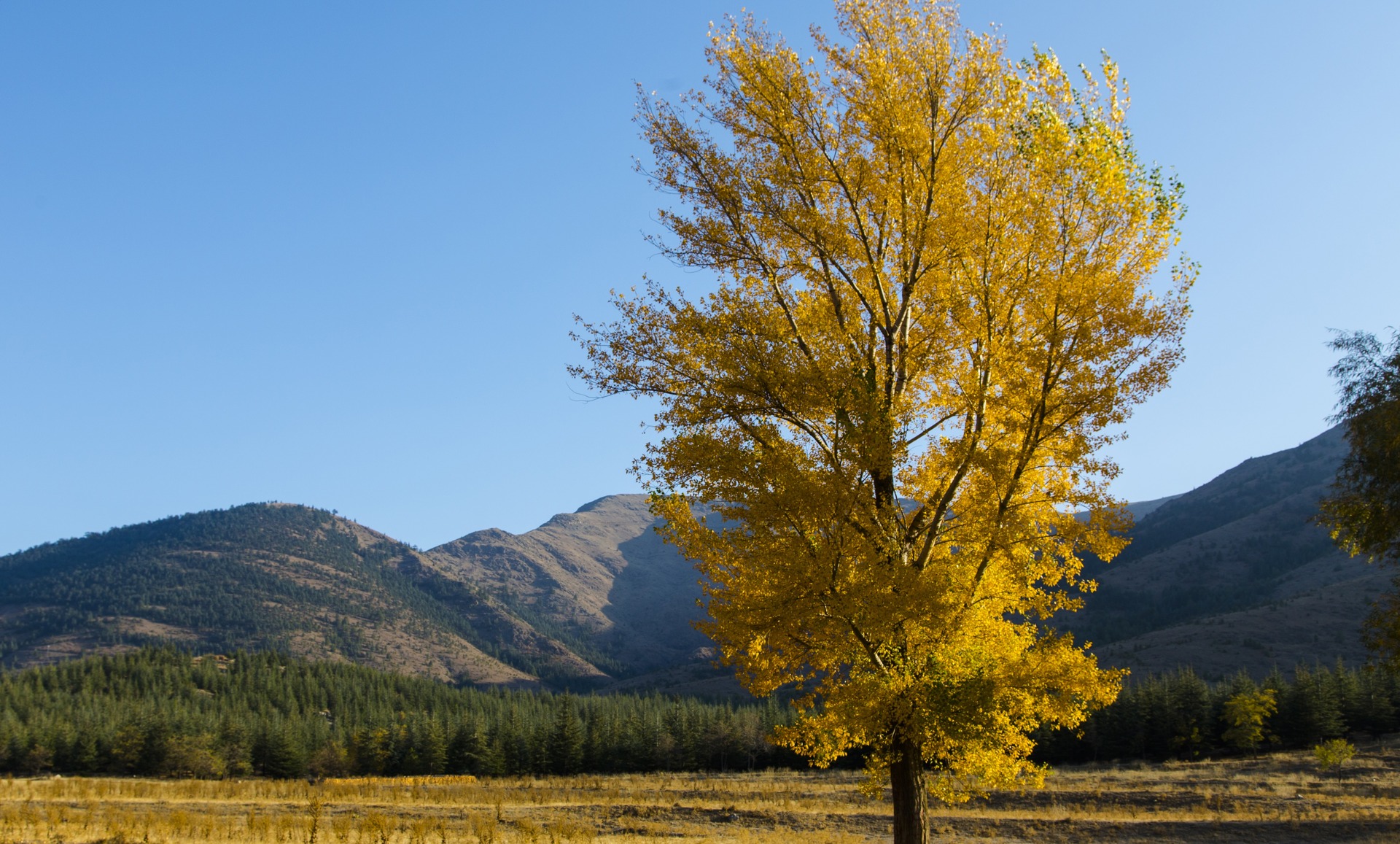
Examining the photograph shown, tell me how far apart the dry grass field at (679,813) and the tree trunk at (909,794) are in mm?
8240

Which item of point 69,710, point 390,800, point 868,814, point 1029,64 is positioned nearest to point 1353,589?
point 868,814

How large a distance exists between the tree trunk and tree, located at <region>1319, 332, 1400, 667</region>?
14441 millimetres

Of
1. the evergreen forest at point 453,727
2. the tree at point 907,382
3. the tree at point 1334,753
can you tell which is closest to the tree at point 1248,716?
the evergreen forest at point 453,727

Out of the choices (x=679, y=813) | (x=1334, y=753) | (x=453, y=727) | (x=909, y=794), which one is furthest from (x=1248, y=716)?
(x=453, y=727)

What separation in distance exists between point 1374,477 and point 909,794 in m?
16.8

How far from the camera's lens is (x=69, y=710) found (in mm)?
125312

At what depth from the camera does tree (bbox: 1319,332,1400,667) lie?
20.2m

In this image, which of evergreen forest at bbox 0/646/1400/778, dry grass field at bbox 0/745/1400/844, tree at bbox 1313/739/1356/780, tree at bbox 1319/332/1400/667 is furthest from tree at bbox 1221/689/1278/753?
tree at bbox 1319/332/1400/667

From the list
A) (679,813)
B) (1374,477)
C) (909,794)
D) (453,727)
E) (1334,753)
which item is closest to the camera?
(909,794)

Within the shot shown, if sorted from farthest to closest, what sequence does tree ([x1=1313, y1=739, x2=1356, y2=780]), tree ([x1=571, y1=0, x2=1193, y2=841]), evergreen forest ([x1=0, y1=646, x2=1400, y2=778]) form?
evergreen forest ([x1=0, y1=646, x2=1400, y2=778]) → tree ([x1=1313, y1=739, x2=1356, y2=780]) → tree ([x1=571, y1=0, x2=1193, y2=841])

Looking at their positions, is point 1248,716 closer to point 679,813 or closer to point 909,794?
point 679,813

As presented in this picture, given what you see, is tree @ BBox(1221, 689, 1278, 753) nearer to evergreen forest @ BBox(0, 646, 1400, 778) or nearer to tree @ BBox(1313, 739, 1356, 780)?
evergreen forest @ BBox(0, 646, 1400, 778)

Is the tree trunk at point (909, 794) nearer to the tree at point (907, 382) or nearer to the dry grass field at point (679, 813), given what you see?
the tree at point (907, 382)

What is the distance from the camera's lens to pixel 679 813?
32000mm
